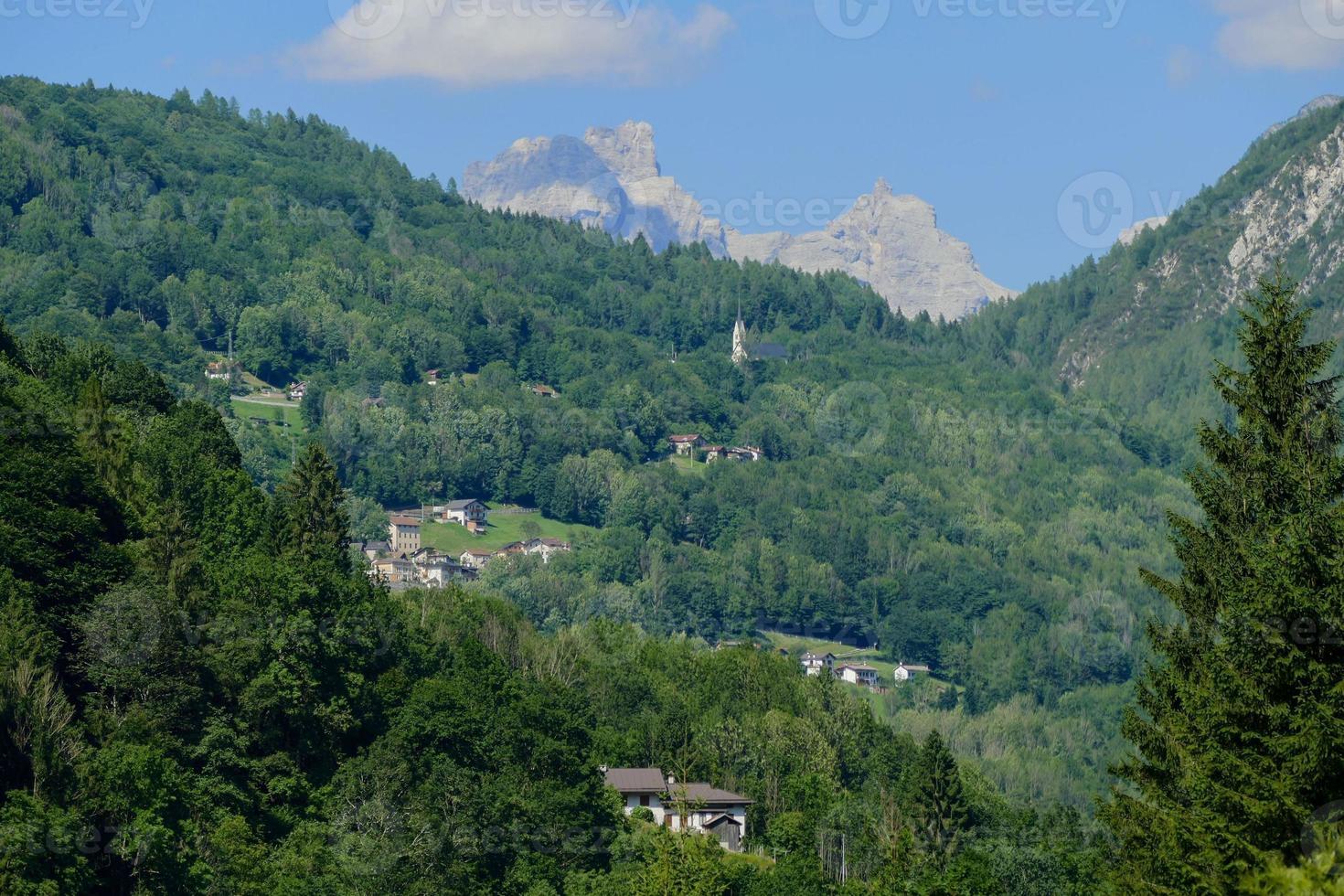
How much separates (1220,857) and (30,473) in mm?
38326

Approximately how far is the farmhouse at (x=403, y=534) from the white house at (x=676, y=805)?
358ft

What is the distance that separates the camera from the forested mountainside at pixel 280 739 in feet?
159

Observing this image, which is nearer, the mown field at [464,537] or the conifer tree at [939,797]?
the conifer tree at [939,797]

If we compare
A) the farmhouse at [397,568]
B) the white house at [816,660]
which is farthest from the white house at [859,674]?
the farmhouse at [397,568]

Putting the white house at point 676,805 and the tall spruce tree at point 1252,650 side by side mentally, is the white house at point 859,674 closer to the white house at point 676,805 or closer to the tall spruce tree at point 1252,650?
the white house at point 676,805

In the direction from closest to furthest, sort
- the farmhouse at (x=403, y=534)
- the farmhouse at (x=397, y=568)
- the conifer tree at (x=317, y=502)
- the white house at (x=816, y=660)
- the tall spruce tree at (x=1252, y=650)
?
the tall spruce tree at (x=1252, y=650)
the conifer tree at (x=317, y=502)
the farmhouse at (x=397, y=568)
the white house at (x=816, y=660)
the farmhouse at (x=403, y=534)

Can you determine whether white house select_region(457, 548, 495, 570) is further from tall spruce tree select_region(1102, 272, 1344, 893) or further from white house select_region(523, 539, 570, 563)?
tall spruce tree select_region(1102, 272, 1344, 893)

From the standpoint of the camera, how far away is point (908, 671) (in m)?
193

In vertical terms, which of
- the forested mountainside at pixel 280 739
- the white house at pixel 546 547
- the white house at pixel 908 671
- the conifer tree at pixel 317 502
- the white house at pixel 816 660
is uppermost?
the conifer tree at pixel 317 502

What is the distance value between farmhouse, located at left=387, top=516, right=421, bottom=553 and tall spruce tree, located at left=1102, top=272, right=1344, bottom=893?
500ft

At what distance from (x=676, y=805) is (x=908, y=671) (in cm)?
12298

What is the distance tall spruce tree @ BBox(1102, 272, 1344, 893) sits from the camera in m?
28.1

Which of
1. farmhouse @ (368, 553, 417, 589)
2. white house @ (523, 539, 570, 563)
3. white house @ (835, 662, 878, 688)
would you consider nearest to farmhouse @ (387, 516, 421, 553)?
farmhouse @ (368, 553, 417, 589)

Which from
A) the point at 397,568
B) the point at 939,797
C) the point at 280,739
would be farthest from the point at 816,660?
the point at 280,739
